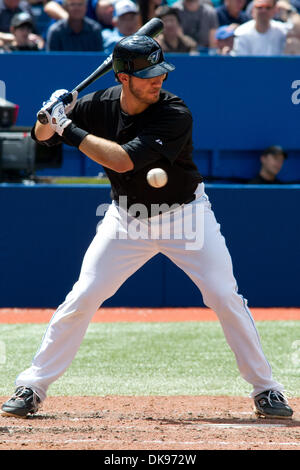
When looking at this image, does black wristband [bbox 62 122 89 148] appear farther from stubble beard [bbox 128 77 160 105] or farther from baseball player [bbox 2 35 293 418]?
stubble beard [bbox 128 77 160 105]

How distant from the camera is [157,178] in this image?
4074 mm

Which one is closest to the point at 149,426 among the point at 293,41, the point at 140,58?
the point at 140,58

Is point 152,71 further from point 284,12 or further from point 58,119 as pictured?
point 284,12

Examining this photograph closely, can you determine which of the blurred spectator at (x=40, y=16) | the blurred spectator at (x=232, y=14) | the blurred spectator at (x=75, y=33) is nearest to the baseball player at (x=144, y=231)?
the blurred spectator at (x=75, y=33)

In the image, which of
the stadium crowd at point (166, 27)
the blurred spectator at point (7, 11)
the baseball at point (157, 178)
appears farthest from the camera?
the blurred spectator at point (7, 11)

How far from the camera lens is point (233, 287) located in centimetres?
446

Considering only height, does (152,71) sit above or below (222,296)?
above

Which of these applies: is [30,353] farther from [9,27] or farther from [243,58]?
[9,27]

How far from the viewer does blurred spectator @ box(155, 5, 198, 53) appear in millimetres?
9852

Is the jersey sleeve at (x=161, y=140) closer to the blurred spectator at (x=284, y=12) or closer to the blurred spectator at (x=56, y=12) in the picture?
the blurred spectator at (x=56, y=12)

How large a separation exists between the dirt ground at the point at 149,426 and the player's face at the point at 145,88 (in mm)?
1708

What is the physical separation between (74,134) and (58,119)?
120 millimetres

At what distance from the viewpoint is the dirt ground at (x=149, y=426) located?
153 inches
